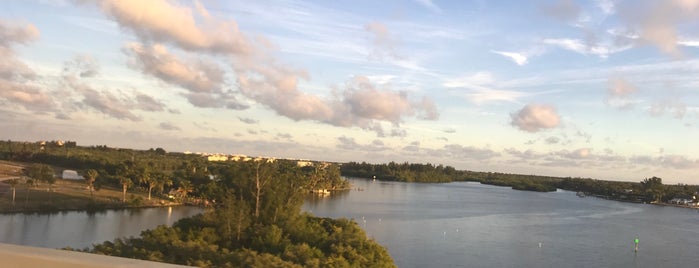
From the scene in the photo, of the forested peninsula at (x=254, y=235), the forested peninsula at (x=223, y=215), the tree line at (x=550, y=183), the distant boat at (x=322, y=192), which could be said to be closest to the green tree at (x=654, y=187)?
the tree line at (x=550, y=183)

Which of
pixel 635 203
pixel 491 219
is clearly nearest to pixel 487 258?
pixel 491 219

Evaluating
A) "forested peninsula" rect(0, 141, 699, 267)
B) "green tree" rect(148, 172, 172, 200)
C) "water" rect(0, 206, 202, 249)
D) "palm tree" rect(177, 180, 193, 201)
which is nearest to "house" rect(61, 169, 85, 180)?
"forested peninsula" rect(0, 141, 699, 267)

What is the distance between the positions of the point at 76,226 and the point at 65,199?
1243 centimetres

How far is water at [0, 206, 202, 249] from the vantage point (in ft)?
122

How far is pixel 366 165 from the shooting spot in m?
181

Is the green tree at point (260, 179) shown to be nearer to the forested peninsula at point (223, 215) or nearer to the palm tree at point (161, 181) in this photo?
the forested peninsula at point (223, 215)

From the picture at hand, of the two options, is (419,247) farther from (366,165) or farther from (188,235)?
(366,165)

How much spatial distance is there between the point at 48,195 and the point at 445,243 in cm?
3984

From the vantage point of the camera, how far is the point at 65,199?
53.4 m

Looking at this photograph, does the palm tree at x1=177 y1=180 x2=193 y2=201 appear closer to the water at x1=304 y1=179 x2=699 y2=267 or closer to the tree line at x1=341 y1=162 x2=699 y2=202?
the water at x1=304 y1=179 x2=699 y2=267

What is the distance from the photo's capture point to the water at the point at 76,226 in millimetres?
37094

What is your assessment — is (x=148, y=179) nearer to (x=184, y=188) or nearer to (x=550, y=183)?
(x=184, y=188)

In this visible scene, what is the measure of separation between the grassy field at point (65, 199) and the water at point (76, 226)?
1966mm

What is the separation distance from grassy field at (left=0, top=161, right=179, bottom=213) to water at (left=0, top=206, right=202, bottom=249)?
197cm
